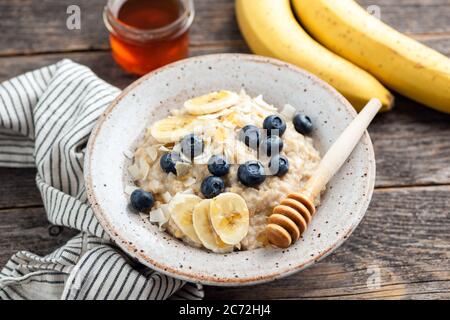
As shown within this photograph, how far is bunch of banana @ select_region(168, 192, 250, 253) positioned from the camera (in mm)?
1678

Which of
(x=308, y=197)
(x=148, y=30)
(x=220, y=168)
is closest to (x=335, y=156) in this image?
(x=308, y=197)

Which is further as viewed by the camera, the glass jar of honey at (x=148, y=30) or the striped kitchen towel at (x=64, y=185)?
the glass jar of honey at (x=148, y=30)

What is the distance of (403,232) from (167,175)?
2.47ft

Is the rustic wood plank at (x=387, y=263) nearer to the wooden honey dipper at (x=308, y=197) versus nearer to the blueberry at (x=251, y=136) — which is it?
the wooden honey dipper at (x=308, y=197)

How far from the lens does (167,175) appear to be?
182 centimetres

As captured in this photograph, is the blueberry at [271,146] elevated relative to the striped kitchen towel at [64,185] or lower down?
elevated

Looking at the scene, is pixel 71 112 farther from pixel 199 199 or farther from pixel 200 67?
pixel 199 199

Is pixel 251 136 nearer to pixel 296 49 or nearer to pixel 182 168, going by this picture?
pixel 182 168

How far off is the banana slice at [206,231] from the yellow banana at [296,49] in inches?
29.4

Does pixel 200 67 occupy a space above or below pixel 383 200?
above

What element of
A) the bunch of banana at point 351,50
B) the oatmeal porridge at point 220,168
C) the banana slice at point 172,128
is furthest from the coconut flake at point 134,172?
the bunch of banana at point 351,50

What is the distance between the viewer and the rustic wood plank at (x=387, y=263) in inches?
73.5

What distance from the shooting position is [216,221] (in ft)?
5.49

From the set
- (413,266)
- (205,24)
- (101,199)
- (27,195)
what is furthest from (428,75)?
(27,195)
